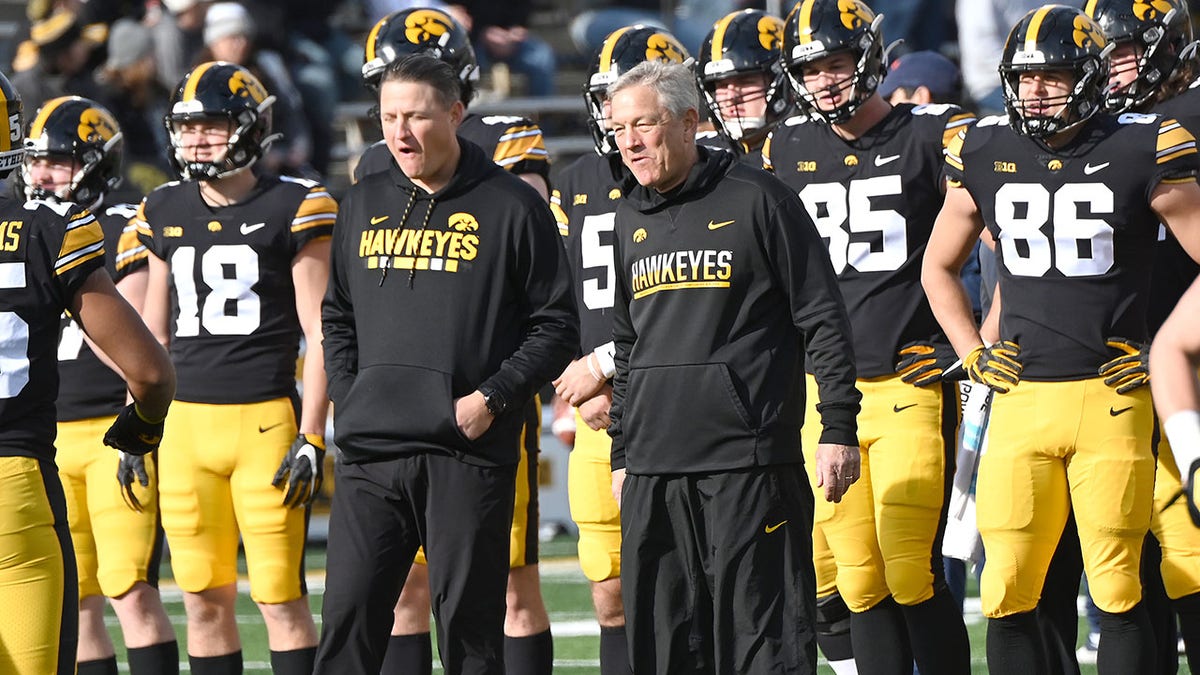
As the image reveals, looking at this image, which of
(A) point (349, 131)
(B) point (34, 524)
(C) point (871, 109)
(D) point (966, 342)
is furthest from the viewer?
(A) point (349, 131)

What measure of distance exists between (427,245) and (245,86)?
1702 millimetres

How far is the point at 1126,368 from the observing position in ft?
16.9

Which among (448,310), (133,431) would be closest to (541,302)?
(448,310)

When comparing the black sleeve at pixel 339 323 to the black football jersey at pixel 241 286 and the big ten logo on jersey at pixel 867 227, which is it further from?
the big ten logo on jersey at pixel 867 227

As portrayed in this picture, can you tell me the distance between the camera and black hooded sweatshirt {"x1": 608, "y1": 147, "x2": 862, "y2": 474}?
4.75 metres

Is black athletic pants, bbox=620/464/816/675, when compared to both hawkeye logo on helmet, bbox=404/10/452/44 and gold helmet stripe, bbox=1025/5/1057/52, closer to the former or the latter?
gold helmet stripe, bbox=1025/5/1057/52

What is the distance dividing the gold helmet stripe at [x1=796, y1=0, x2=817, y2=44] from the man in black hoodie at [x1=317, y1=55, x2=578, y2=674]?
1.40 meters

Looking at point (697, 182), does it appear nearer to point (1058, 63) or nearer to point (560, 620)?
point (1058, 63)

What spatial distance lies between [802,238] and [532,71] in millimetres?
9071

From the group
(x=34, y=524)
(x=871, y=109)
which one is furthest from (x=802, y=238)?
(x=34, y=524)

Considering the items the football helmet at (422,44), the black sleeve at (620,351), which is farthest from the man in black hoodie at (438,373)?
the football helmet at (422,44)

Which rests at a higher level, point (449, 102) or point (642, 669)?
point (449, 102)

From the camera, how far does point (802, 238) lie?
4.82 metres

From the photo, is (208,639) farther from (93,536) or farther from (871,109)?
(871,109)
